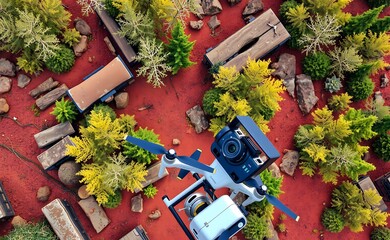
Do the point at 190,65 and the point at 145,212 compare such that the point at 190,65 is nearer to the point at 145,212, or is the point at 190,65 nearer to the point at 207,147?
the point at 207,147

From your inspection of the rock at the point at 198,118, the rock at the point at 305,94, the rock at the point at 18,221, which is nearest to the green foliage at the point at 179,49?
the rock at the point at 198,118

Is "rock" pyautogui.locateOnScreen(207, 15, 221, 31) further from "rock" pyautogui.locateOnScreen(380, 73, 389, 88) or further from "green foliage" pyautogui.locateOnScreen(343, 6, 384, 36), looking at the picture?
"rock" pyautogui.locateOnScreen(380, 73, 389, 88)

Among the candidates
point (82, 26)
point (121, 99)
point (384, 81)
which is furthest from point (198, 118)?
point (384, 81)

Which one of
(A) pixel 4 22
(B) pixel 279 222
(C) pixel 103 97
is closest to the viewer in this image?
(A) pixel 4 22

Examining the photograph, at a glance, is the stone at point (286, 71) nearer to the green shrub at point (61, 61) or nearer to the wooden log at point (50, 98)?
the green shrub at point (61, 61)

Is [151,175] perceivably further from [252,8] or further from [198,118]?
[252,8]

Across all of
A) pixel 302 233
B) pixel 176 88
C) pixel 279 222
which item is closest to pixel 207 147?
pixel 176 88
